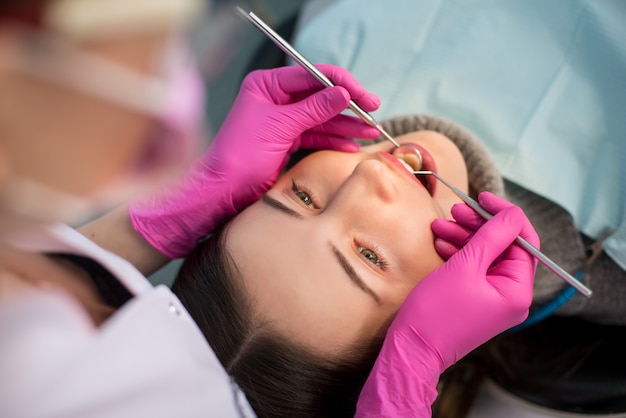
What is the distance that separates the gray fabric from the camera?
3.27 ft

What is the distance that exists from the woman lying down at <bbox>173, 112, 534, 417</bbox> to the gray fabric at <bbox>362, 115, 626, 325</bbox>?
0.17m

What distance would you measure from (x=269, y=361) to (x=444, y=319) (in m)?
0.26

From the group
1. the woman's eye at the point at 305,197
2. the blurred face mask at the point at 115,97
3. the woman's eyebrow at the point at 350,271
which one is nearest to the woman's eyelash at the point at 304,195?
the woman's eye at the point at 305,197

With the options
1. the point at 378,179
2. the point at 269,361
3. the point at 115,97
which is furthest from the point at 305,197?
the point at 115,97

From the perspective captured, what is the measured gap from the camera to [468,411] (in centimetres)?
126

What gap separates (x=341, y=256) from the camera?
31.3 inches

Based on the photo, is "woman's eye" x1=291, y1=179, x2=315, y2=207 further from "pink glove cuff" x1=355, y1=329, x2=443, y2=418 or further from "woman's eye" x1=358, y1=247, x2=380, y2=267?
"pink glove cuff" x1=355, y1=329, x2=443, y2=418

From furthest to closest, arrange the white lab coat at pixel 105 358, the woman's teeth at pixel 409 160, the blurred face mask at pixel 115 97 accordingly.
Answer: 1. the woman's teeth at pixel 409 160
2. the white lab coat at pixel 105 358
3. the blurred face mask at pixel 115 97

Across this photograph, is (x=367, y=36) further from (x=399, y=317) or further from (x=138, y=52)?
(x=138, y=52)

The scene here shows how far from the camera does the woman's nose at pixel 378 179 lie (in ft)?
2.65

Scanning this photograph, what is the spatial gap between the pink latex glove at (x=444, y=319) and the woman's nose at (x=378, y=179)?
128 mm

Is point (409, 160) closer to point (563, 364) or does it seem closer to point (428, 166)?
point (428, 166)

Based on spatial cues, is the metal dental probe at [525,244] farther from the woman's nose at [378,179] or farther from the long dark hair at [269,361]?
the long dark hair at [269,361]

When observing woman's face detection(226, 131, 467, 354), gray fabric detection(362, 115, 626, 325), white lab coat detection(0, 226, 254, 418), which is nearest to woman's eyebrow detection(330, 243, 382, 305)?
woman's face detection(226, 131, 467, 354)
